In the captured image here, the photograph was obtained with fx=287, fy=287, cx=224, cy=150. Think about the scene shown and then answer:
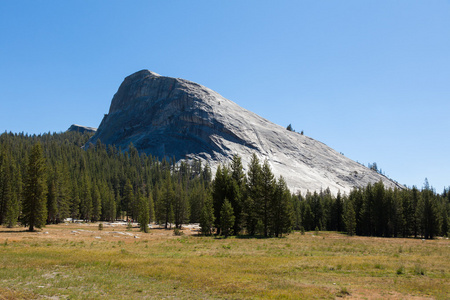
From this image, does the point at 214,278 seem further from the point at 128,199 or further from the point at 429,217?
the point at 128,199

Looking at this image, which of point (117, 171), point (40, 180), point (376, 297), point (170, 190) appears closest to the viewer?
point (376, 297)

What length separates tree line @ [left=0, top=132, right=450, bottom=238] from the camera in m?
50.3

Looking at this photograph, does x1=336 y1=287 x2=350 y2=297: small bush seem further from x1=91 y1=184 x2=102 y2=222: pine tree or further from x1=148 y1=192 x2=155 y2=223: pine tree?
x1=91 y1=184 x2=102 y2=222: pine tree

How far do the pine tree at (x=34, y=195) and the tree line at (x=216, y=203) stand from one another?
5.4 inches

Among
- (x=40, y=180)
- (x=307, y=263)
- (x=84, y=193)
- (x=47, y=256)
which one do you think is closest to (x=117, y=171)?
(x=84, y=193)

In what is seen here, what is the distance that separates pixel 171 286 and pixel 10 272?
10.4 m

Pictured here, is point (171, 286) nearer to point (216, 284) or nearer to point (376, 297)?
point (216, 284)

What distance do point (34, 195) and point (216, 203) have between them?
30471mm

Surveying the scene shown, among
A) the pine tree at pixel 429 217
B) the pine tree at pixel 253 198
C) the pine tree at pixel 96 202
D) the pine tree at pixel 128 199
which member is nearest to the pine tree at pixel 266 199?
the pine tree at pixel 253 198

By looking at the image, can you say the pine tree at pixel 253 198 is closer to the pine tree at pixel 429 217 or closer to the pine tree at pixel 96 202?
the pine tree at pixel 429 217

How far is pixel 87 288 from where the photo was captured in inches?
590

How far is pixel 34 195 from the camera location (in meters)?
47.4

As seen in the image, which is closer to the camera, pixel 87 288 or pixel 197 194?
pixel 87 288

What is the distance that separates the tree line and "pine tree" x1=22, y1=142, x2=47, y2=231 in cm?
14
